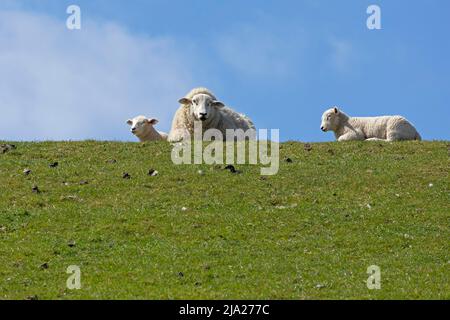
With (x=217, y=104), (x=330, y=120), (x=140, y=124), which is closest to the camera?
(x=217, y=104)

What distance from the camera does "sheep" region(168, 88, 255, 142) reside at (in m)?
34.4

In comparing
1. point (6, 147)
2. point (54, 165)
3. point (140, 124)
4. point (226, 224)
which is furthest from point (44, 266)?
point (140, 124)

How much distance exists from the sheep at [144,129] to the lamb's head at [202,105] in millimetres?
2261

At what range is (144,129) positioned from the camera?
37.1m

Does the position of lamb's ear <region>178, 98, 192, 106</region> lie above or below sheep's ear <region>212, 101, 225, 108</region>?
above

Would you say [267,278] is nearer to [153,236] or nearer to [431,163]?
[153,236]

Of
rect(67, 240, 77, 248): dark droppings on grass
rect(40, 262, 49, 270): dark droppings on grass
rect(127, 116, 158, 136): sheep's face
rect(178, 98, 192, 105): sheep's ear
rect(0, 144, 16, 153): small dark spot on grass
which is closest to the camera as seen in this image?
rect(40, 262, 49, 270): dark droppings on grass

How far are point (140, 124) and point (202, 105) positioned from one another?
3.41 metres

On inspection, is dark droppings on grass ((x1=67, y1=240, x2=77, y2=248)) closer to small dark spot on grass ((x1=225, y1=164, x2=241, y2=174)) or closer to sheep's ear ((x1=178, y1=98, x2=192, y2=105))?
small dark spot on grass ((x1=225, y1=164, x2=241, y2=174))

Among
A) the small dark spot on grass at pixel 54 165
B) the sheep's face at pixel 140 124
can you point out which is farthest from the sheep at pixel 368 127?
the small dark spot on grass at pixel 54 165

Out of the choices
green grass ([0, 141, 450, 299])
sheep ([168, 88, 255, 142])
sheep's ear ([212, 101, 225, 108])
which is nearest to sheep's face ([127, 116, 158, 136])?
sheep ([168, 88, 255, 142])

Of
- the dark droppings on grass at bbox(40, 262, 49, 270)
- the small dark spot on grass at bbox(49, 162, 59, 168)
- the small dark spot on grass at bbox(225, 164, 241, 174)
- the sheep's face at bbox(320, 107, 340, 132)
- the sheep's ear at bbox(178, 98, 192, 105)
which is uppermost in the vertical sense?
the sheep's face at bbox(320, 107, 340, 132)

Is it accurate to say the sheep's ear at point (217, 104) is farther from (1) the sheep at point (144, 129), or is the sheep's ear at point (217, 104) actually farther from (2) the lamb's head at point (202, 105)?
(1) the sheep at point (144, 129)

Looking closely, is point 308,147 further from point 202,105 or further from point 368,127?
point 368,127
